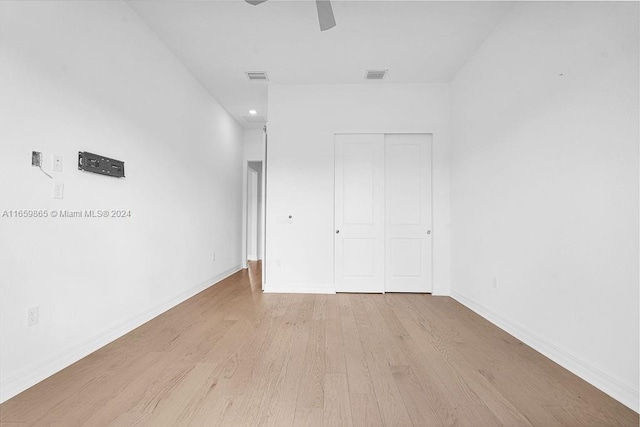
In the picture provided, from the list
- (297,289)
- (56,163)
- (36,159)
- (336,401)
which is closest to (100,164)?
(56,163)

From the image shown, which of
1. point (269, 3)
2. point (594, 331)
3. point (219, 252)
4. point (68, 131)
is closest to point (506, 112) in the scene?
point (594, 331)

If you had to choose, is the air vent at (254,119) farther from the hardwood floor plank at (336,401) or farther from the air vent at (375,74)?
the hardwood floor plank at (336,401)

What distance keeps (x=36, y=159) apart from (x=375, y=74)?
351 cm

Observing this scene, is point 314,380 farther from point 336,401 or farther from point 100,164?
point 100,164

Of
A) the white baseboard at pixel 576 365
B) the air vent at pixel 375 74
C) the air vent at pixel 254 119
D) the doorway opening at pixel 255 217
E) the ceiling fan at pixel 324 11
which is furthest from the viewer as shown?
the doorway opening at pixel 255 217

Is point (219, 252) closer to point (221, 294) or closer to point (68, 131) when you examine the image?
point (221, 294)

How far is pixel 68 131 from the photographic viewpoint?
215cm

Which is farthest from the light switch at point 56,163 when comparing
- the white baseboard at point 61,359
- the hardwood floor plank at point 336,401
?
the hardwood floor plank at point 336,401

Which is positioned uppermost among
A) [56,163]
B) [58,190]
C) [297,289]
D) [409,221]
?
[56,163]

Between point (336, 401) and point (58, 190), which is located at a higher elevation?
point (58, 190)

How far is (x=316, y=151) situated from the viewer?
4.36 meters

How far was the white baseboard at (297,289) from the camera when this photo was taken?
429cm

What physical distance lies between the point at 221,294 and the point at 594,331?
3.66 metres

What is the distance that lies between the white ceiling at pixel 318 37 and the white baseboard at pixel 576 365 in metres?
2.76
